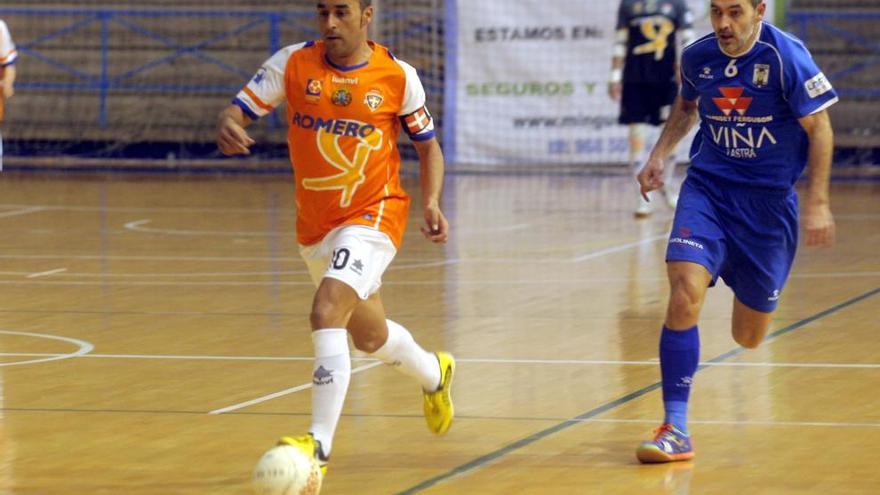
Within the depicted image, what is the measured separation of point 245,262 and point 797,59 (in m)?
6.80

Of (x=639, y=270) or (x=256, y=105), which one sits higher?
(x=256, y=105)

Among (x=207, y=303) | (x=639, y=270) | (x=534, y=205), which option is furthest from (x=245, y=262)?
(x=534, y=205)

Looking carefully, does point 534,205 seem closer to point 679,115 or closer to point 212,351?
point 212,351

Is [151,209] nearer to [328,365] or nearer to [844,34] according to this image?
[844,34]

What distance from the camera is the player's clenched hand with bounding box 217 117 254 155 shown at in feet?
19.1

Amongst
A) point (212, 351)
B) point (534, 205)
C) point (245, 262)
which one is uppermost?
point (212, 351)

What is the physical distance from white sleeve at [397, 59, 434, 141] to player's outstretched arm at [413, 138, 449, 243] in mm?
34

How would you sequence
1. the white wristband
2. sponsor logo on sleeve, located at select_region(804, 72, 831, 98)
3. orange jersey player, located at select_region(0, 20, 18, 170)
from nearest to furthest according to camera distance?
sponsor logo on sleeve, located at select_region(804, 72, 831, 98) < orange jersey player, located at select_region(0, 20, 18, 170) < the white wristband

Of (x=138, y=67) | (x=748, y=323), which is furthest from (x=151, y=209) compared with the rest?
(x=748, y=323)

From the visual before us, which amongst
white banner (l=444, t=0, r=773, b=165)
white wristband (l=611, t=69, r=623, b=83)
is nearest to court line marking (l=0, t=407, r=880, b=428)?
white wristband (l=611, t=69, r=623, b=83)

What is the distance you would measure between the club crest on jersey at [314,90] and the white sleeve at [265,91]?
12 cm

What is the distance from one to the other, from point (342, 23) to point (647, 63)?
10636 millimetres

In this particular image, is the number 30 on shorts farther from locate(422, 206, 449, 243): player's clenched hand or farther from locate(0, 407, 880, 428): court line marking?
locate(0, 407, 880, 428): court line marking

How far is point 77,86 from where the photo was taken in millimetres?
22156
